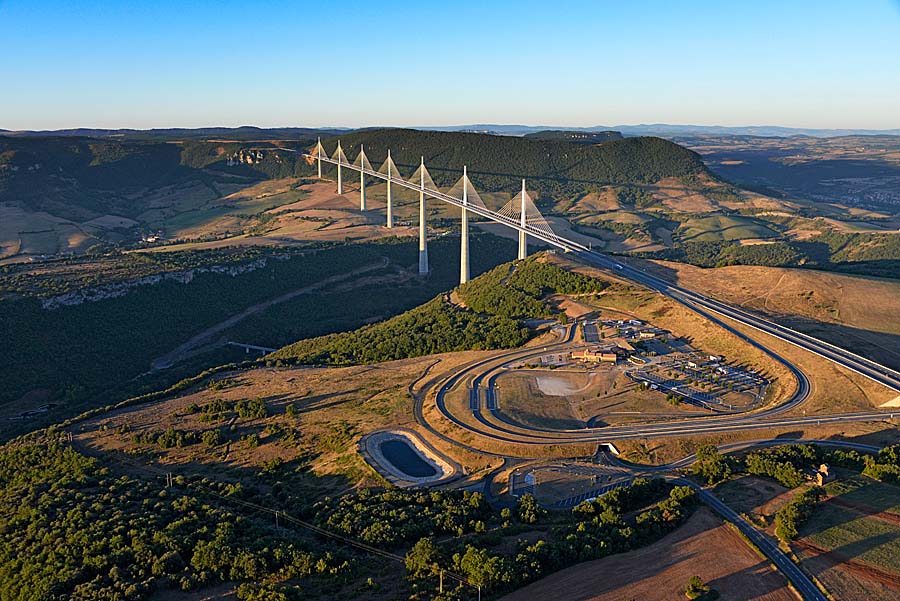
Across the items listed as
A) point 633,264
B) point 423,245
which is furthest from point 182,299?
point 633,264

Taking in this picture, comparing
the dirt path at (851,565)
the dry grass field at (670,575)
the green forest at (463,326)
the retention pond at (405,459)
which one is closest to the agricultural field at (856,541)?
the dirt path at (851,565)

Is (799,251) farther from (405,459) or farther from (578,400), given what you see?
(405,459)

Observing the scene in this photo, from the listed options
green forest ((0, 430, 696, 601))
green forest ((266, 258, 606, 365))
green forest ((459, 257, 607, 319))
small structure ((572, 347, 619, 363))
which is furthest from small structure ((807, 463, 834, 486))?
green forest ((459, 257, 607, 319))

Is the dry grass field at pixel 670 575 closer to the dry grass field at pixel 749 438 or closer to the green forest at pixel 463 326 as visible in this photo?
the dry grass field at pixel 749 438

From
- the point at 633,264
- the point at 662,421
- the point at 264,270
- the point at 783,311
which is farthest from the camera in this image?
the point at 264,270

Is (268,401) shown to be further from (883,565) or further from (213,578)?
(883,565)
